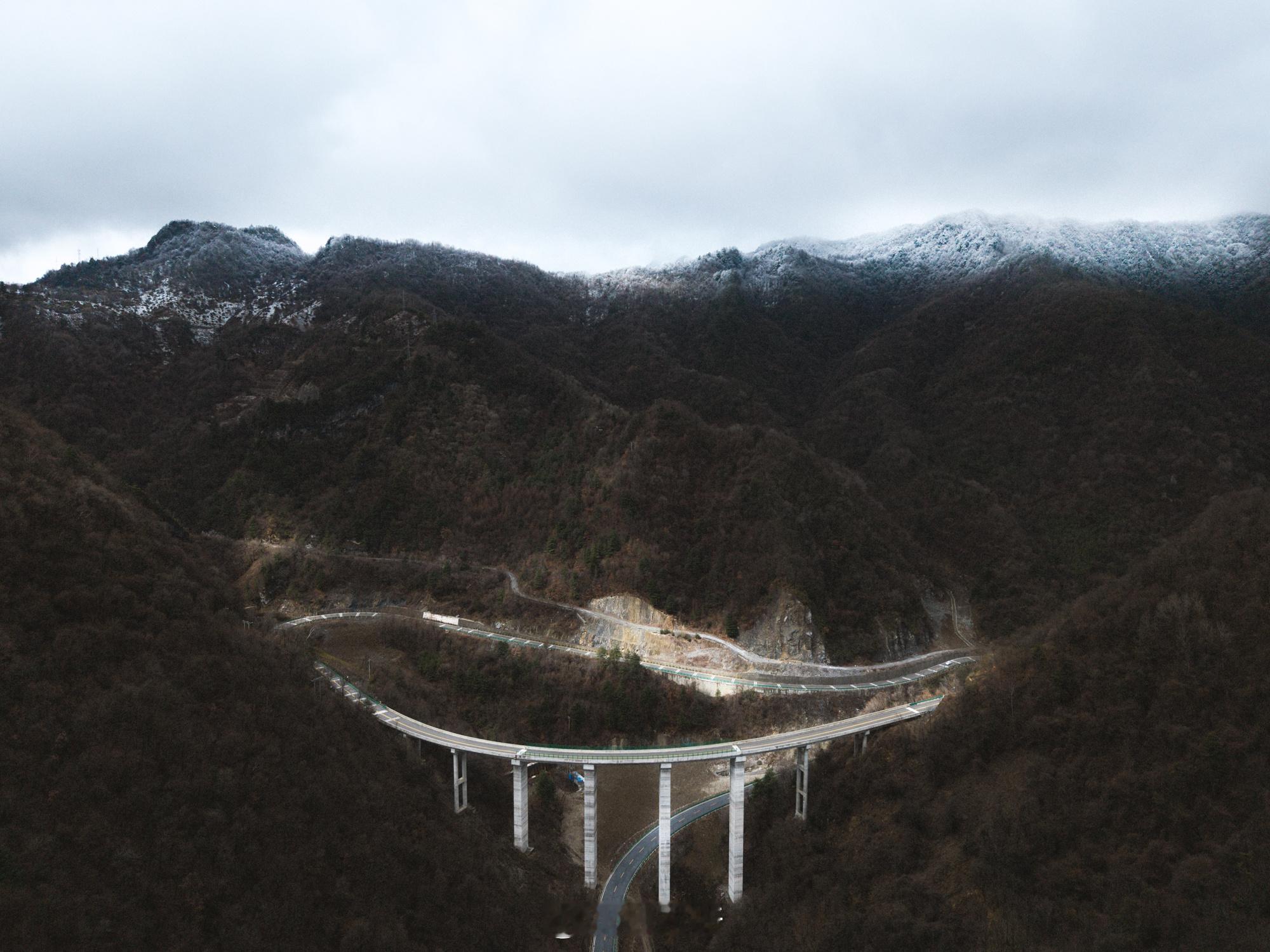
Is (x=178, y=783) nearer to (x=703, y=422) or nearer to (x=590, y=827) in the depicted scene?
(x=590, y=827)

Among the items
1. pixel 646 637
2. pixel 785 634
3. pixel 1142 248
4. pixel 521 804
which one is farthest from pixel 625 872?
pixel 1142 248

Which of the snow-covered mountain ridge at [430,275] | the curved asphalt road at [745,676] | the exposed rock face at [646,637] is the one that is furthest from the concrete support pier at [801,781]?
the snow-covered mountain ridge at [430,275]

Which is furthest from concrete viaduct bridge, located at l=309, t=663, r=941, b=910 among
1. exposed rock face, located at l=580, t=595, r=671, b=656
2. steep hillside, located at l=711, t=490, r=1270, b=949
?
exposed rock face, located at l=580, t=595, r=671, b=656

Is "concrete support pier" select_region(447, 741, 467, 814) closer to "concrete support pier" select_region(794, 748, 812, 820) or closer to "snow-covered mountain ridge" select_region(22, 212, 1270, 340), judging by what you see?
"concrete support pier" select_region(794, 748, 812, 820)

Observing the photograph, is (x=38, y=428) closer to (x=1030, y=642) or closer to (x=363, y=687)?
(x=363, y=687)

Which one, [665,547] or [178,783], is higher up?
[665,547]

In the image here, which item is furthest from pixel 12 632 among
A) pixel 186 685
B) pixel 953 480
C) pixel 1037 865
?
pixel 953 480
